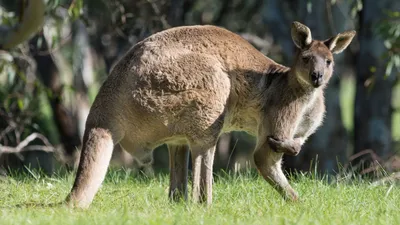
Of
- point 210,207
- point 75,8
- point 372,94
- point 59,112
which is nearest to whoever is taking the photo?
point 210,207

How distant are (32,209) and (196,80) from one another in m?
1.59

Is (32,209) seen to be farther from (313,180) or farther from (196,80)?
(313,180)

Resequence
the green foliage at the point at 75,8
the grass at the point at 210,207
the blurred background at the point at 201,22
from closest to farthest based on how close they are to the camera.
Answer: the grass at the point at 210,207
the green foliage at the point at 75,8
the blurred background at the point at 201,22

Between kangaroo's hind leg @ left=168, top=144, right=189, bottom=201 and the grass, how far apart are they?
114 millimetres

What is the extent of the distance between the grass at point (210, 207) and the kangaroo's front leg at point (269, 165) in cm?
13

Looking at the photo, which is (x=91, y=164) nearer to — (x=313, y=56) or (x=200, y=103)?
(x=200, y=103)

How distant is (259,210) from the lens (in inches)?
244

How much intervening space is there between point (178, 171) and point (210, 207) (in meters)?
0.82

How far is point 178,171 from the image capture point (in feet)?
23.7

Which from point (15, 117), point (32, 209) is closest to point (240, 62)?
point (32, 209)

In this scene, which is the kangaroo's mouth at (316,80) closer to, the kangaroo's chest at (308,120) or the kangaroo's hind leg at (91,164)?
the kangaroo's chest at (308,120)

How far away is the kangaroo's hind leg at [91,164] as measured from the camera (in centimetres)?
618

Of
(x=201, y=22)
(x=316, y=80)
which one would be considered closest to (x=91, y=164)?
(x=316, y=80)

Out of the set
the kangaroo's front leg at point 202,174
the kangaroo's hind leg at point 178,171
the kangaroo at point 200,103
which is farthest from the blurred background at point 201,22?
the kangaroo's front leg at point 202,174
